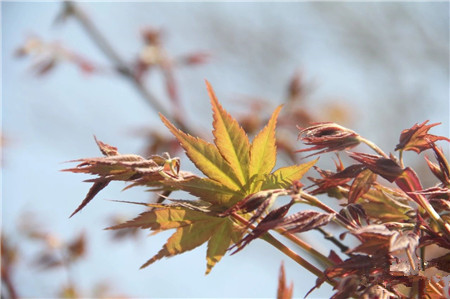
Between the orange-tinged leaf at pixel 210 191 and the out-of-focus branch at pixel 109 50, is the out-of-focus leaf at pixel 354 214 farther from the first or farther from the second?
the out-of-focus branch at pixel 109 50

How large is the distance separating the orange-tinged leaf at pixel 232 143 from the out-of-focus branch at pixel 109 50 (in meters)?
1.36

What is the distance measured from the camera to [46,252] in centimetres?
170

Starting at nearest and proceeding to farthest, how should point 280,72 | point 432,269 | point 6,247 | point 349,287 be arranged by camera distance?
1. point 349,287
2. point 432,269
3. point 6,247
4. point 280,72

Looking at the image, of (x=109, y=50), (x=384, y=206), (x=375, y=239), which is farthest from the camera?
(x=109, y=50)

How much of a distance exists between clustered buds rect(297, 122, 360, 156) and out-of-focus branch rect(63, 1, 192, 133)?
4.52ft

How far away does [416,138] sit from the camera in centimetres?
51

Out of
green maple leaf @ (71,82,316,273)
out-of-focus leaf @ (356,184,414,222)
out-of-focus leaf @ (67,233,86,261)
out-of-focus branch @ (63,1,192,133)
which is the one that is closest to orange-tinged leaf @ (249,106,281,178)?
green maple leaf @ (71,82,316,273)

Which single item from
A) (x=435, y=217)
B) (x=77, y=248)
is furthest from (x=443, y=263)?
(x=77, y=248)

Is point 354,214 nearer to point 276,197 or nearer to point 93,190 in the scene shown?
point 276,197

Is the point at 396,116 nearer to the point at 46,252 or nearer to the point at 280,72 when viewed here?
the point at 280,72

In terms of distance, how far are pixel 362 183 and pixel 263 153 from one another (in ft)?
0.33

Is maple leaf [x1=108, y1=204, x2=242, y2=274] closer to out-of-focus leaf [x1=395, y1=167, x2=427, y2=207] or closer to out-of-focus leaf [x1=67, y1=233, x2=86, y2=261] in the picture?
out-of-focus leaf [x1=395, y1=167, x2=427, y2=207]

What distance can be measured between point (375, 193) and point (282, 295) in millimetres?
147

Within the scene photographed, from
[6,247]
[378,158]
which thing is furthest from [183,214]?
[6,247]
